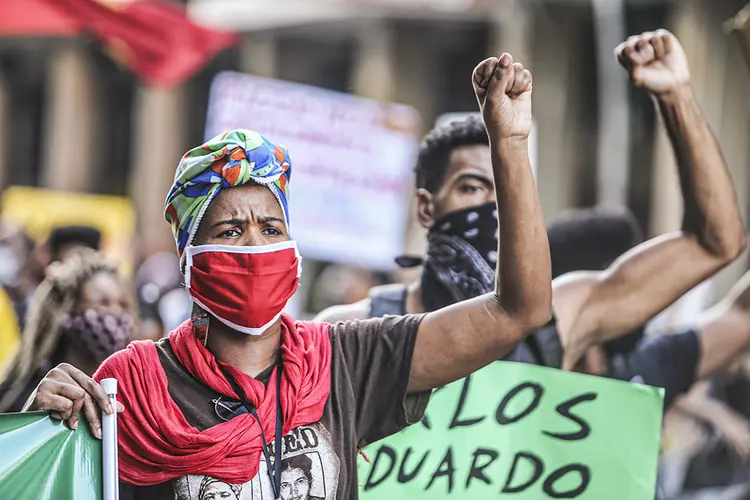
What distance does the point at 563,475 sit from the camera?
3584 millimetres

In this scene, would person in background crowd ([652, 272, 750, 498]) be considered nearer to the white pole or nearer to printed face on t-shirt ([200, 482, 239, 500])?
printed face on t-shirt ([200, 482, 239, 500])

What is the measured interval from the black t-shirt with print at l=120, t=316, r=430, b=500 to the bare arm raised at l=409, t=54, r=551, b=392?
0.05 m

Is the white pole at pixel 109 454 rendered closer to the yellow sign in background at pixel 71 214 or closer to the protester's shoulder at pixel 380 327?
the protester's shoulder at pixel 380 327

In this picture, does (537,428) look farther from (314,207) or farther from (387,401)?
(314,207)

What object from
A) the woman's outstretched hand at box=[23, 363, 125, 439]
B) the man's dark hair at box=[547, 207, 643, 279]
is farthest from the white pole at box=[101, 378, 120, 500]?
the man's dark hair at box=[547, 207, 643, 279]

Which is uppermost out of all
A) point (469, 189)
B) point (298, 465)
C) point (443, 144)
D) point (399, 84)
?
point (399, 84)

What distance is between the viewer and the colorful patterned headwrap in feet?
9.21

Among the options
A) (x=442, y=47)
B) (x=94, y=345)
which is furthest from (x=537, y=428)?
(x=442, y=47)

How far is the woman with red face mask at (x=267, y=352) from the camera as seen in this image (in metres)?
2.71

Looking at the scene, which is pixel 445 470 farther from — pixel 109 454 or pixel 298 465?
pixel 109 454

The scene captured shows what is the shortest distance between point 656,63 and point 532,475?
126cm

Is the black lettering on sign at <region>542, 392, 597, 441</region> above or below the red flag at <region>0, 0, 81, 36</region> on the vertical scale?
below

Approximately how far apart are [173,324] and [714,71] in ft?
30.0


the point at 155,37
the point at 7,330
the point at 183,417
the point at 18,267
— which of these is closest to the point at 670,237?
the point at 183,417
